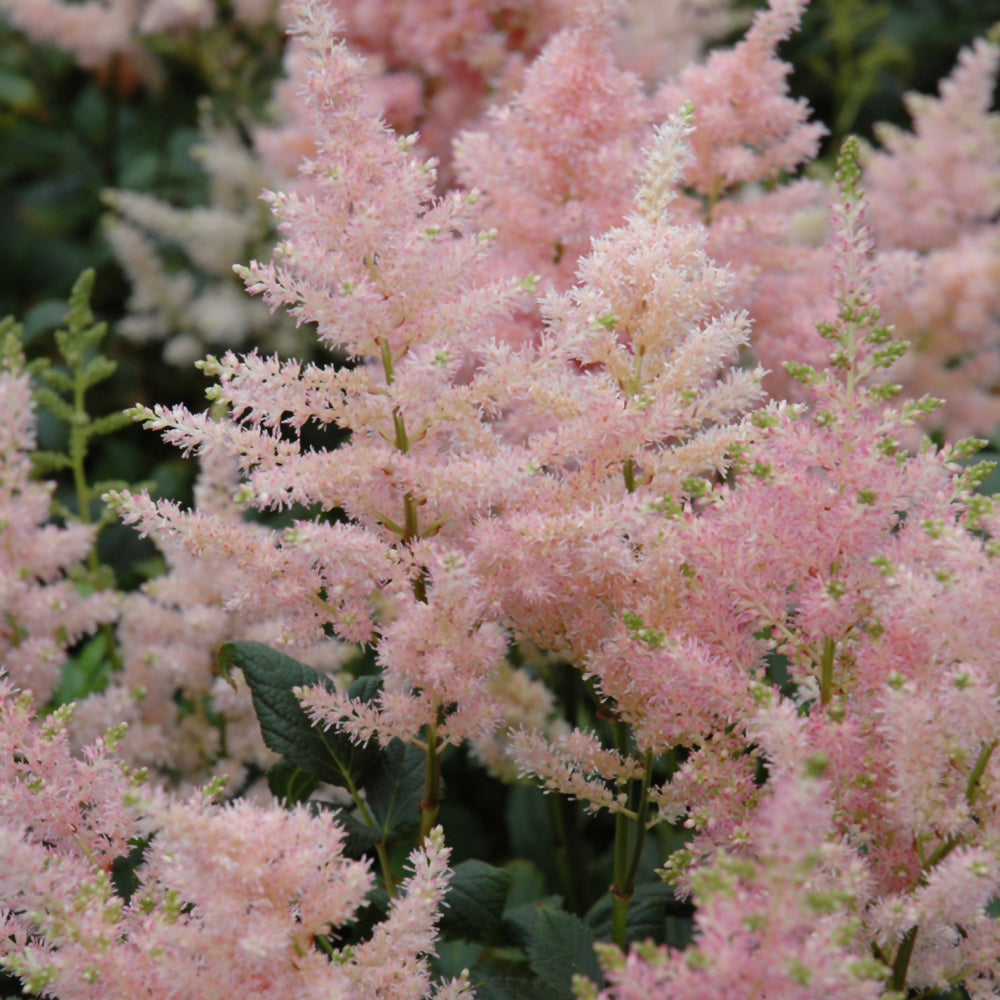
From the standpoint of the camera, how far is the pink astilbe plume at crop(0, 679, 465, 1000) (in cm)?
62

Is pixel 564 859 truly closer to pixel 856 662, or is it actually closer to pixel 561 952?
pixel 561 952

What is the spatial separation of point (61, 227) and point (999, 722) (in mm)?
2109

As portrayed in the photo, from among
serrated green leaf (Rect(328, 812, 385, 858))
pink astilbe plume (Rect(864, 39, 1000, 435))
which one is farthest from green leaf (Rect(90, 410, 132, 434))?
pink astilbe plume (Rect(864, 39, 1000, 435))

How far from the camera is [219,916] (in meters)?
0.62

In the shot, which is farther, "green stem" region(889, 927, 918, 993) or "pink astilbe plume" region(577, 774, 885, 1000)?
"green stem" region(889, 927, 918, 993)

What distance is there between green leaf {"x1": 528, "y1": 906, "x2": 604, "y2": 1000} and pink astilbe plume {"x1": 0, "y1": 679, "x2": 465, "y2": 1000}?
10 centimetres

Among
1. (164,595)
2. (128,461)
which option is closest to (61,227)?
(128,461)

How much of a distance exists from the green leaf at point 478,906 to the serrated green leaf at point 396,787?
0.06 m

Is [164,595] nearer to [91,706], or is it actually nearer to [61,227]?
[91,706]

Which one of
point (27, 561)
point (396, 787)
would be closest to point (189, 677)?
point (27, 561)

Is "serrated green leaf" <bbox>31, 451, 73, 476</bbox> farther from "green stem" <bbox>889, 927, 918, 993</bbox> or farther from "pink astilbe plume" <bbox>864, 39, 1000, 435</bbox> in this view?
"pink astilbe plume" <bbox>864, 39, 1000, 435</bbox>

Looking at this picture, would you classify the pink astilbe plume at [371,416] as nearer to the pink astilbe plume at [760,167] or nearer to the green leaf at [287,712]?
the green leaf at [287,712]

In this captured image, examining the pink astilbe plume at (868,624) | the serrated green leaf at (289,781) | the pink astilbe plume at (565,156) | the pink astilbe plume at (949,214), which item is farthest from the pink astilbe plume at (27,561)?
the pink astilbe plume at (949,214)

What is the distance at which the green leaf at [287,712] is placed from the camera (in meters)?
0.85
